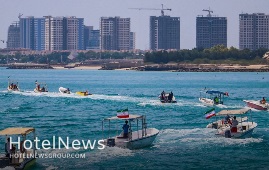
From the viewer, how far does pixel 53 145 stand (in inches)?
1638

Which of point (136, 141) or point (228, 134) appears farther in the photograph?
point (228, 134)

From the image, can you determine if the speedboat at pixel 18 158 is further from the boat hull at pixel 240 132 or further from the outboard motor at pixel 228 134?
the boat hull at pixel 240 132

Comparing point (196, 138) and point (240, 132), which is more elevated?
point (240, 132)

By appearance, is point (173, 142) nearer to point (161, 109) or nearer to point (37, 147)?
point (37, 147)

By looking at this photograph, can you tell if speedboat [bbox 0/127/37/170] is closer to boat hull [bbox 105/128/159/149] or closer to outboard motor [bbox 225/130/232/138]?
boat hull [bbox 105/128/159/149]

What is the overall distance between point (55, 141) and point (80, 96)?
138ft

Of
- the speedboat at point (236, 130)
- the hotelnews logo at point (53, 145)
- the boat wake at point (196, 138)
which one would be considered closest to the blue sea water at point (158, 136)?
the boat wake at point (196, 138)

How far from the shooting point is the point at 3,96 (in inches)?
3676

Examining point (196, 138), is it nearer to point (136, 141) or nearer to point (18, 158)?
point (136, 141)

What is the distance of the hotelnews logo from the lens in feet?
114

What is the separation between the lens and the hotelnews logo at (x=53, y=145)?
114ft

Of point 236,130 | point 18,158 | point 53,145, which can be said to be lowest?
point 53,145

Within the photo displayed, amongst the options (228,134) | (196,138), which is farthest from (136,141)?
(228,134)

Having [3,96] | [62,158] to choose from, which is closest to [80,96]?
[3,96]
